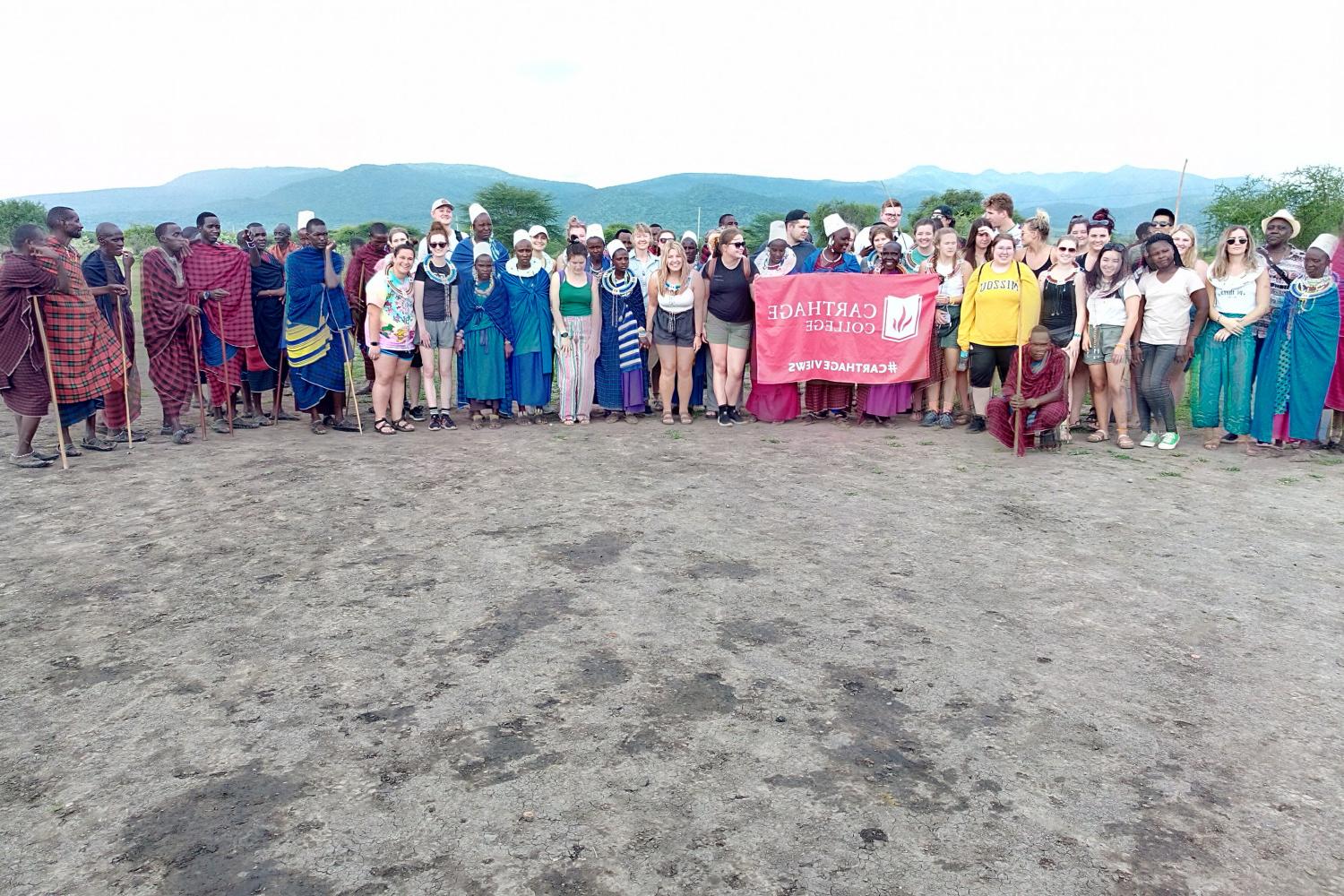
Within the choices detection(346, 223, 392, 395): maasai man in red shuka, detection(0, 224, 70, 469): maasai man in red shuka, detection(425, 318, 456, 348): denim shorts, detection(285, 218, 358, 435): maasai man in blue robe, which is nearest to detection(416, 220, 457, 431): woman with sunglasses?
detection(425, 318, 456, 348): denim shorts

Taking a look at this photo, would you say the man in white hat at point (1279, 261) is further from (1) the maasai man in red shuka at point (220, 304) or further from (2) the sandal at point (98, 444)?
(2) the sandal at point (98, 444)

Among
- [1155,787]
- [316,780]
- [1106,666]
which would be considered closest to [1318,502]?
[1106,666]

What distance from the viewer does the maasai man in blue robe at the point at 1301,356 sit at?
730 cm

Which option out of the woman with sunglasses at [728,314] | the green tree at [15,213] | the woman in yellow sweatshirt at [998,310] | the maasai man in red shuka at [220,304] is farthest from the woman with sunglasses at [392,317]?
the green tree at [15,213]

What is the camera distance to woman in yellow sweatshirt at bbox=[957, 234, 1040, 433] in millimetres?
7645

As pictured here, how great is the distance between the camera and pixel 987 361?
7988 millimetres

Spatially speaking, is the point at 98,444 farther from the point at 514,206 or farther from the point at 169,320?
the point at 514,206

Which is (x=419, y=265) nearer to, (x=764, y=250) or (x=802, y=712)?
(x=764, y=250)

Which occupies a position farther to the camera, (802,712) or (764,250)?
(764,250)

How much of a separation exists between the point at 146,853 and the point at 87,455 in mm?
5931

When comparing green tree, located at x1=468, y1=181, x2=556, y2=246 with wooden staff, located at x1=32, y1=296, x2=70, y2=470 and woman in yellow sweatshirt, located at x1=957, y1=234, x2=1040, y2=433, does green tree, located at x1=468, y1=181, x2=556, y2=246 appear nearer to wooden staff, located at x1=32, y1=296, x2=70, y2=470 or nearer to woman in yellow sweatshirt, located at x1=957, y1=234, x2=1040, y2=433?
wooden staff, located at x1=32, y1=296, x2=70, y2=470

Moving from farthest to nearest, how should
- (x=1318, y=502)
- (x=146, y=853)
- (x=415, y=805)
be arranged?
(x=1318, y=502) → (x=415, y=805) → (x=146, y=853)

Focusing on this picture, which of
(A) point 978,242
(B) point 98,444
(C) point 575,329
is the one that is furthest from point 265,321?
(A) point 978,242

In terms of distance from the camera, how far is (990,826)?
2.65 meters
